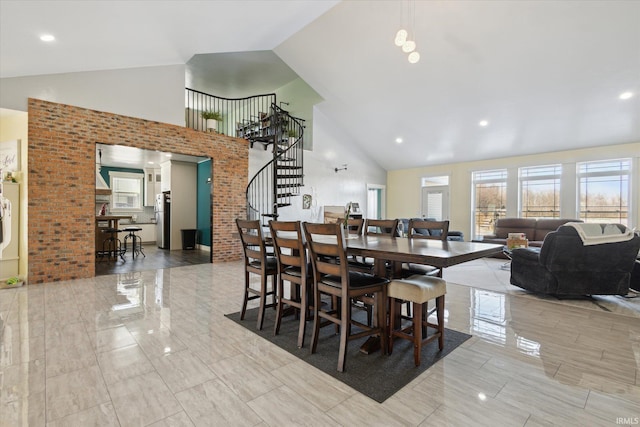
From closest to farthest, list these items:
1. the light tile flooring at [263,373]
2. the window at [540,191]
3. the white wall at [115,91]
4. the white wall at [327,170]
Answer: the light tile flooring at [263,373], the white wall at [115,91], the window at [540,191], the white wall at [327,170]

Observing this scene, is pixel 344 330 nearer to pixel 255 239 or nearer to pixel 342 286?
pixel 342 286

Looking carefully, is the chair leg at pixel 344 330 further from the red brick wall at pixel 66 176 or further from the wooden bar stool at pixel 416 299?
the red brick wall at pixel 66 176

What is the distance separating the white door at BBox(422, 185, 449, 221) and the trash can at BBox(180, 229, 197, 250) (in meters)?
7.19

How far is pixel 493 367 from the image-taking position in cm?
215

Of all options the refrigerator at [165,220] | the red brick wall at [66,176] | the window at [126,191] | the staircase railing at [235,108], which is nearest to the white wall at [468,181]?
the staircase railing at [235,108]

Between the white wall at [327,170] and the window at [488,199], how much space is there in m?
3.28

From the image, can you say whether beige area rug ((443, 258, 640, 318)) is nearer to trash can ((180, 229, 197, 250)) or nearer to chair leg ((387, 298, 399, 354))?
chair leg ((387, 298, 399, 354))

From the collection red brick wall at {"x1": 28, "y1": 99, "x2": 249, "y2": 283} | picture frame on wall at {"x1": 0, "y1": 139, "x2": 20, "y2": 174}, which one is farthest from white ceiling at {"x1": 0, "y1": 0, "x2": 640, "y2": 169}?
picture frame on wall at {"x1": 0, "y1": 139, "x2": 20, "y2": 174}

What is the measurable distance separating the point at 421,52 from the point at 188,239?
7462 millimetres

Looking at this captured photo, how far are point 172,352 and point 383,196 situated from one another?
928 cm

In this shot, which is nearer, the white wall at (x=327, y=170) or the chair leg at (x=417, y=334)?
the chair leg at (x=417, y=334)

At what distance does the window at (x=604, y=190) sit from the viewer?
22.2 feet

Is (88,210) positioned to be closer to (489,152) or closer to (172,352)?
(172,352)

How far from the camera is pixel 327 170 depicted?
879 centimetres
